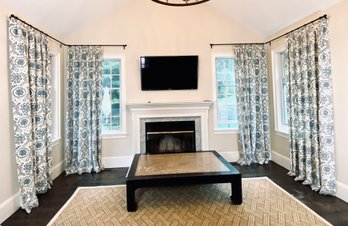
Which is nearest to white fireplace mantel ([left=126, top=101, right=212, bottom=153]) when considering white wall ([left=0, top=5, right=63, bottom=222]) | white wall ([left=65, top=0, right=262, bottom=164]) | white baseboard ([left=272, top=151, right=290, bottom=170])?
white wall ([left=65, top=0, right=262, bottom=164])

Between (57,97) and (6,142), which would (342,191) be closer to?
(6,142)

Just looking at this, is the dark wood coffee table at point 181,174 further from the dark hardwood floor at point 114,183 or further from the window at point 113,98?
the window at point 113,98

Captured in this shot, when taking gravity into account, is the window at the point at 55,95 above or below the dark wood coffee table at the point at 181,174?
above

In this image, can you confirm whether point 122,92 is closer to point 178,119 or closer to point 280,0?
point 178,119

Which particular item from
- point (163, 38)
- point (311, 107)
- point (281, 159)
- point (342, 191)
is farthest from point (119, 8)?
point (342, 191)

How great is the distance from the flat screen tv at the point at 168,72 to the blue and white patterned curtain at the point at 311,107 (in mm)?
1825

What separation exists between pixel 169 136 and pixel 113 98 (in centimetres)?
144

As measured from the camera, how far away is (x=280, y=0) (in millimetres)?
3477

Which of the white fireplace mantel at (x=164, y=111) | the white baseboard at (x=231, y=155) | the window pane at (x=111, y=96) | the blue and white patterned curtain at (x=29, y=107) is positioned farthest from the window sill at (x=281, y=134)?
the blue and white patterned curtain at (x=29, y=107)

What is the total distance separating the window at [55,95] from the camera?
4.17 m

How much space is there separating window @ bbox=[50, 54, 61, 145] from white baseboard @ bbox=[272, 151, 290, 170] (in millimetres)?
4346

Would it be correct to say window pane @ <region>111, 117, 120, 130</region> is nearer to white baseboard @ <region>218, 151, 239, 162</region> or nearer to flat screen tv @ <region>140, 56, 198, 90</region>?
flat screen tv @ <region>140, 56, 198, 90</region>

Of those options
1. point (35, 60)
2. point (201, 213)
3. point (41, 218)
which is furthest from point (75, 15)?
point (201, 213)

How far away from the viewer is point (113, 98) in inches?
184
